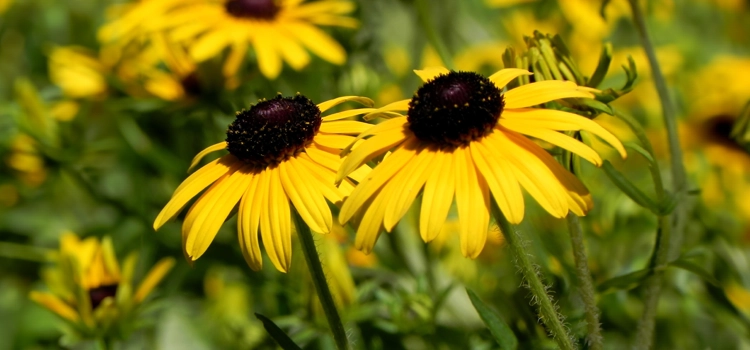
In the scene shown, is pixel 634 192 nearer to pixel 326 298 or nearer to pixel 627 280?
pixel 627 280

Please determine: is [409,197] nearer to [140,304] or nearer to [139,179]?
[140,304]

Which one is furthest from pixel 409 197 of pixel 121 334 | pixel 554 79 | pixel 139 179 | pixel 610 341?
pixel 139 179

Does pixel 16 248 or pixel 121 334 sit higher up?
pixel 16 248

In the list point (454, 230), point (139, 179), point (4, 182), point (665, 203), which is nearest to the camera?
point (665, 203)

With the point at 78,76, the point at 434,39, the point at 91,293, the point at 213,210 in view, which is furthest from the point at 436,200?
the point at 78,76

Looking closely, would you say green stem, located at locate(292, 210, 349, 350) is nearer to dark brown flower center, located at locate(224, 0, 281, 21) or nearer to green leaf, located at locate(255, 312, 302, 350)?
green leaf, located at locate(255, 312, 302, 350)

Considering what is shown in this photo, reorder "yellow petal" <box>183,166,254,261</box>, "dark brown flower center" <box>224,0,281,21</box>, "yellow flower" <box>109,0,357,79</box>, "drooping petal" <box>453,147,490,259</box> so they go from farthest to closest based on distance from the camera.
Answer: "dark brown flower center" <box>224,0,281,21</box>
"yellow flower" <box>109,0,357,79</box>
"yellow petal" <box>183,166,254,261</box>
"drooping petal" <box>453,147,490,259</box>

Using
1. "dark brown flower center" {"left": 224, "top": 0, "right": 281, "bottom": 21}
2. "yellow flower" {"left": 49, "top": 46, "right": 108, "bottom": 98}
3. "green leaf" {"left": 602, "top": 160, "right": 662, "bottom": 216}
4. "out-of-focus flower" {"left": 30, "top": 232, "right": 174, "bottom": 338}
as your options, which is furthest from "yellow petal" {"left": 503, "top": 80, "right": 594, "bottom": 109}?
"yellow flower" {"left": 49, "top": 46, "right": 108, "bottom": 98}
